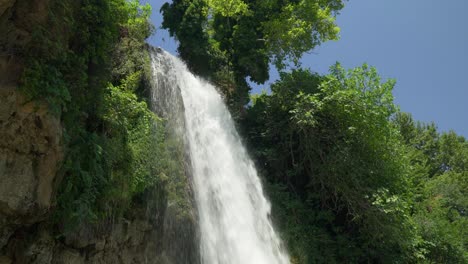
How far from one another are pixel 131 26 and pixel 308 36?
978 centimetres

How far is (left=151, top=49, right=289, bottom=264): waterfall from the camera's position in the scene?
36.2 feet

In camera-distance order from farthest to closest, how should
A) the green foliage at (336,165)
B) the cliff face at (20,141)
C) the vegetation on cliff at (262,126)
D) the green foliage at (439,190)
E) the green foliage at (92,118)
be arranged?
the green foliage at (439,190)
the green foliage at (336,165)
the vegetation on cliff at (262,126)
the green foliage at (92,118)
the cliff face at (20,141)

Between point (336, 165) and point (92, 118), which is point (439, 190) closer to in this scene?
point (336, 165)

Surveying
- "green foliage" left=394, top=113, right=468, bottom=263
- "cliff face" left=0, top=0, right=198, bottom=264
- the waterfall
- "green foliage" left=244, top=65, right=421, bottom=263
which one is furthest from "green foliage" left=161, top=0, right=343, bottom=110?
"cliff face" left=0, top=0, right=198, bottom=264

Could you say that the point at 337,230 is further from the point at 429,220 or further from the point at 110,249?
the point at 110,249

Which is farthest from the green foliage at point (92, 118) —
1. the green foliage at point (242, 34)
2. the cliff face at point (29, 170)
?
the green foliage at point (242, 34)

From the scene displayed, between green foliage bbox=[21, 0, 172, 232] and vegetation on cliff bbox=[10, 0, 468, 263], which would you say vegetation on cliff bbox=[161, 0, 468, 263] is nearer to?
vegetation on cliff bbox=[10, 0, 468, 263]

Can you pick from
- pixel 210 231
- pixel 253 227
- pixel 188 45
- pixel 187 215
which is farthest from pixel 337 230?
pixel 188 45

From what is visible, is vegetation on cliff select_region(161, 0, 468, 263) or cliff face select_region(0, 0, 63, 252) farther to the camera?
vegetation on cliff select_region(161, 0, 468, 263)

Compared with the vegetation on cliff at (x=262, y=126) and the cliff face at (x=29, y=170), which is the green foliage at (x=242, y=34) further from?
the cliff face at (x=29, y=170)

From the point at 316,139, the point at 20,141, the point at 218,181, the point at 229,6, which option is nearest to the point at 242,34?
the point at 229,6

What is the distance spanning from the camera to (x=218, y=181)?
12.4 m

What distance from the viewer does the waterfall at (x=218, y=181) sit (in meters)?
11.0

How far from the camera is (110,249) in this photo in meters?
8.36
